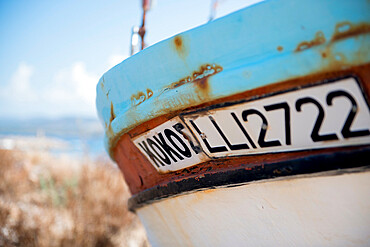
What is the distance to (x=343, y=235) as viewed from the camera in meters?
1.28

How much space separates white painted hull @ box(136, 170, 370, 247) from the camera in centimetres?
121

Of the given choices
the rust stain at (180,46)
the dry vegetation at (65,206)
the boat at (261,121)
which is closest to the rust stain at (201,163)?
the boat at (261,121)

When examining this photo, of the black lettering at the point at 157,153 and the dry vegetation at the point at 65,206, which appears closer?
the black lettering at the point at 157,153

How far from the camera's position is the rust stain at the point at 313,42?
3.42 feet

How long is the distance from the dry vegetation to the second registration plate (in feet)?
12.3

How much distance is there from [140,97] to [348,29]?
0.86 m

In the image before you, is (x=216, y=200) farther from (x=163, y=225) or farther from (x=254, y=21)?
(x=254, y=21)

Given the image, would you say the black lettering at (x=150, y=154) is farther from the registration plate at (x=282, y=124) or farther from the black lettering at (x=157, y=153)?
the registration plate at (x=282, y=124)

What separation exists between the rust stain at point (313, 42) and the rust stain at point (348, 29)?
0.03 m

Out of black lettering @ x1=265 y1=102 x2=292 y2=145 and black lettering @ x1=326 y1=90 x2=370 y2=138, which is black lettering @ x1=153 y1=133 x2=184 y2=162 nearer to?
black lettering @ x1=265 y1=102 x2=292 y2=145

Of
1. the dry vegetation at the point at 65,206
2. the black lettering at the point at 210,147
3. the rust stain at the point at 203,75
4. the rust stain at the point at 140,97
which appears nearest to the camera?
the rust stain at the point at 203,75

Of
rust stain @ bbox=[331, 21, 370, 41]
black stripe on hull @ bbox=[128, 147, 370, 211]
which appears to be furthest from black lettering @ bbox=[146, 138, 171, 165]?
rust stain @ bbox=[331, 21, 370, 41]

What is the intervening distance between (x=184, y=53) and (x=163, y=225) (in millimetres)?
1051

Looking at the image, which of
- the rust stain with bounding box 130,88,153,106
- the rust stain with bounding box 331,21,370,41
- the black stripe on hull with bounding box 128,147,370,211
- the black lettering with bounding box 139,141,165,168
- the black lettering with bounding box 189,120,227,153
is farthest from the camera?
the black lettering with bounding box 139,141,165,168
